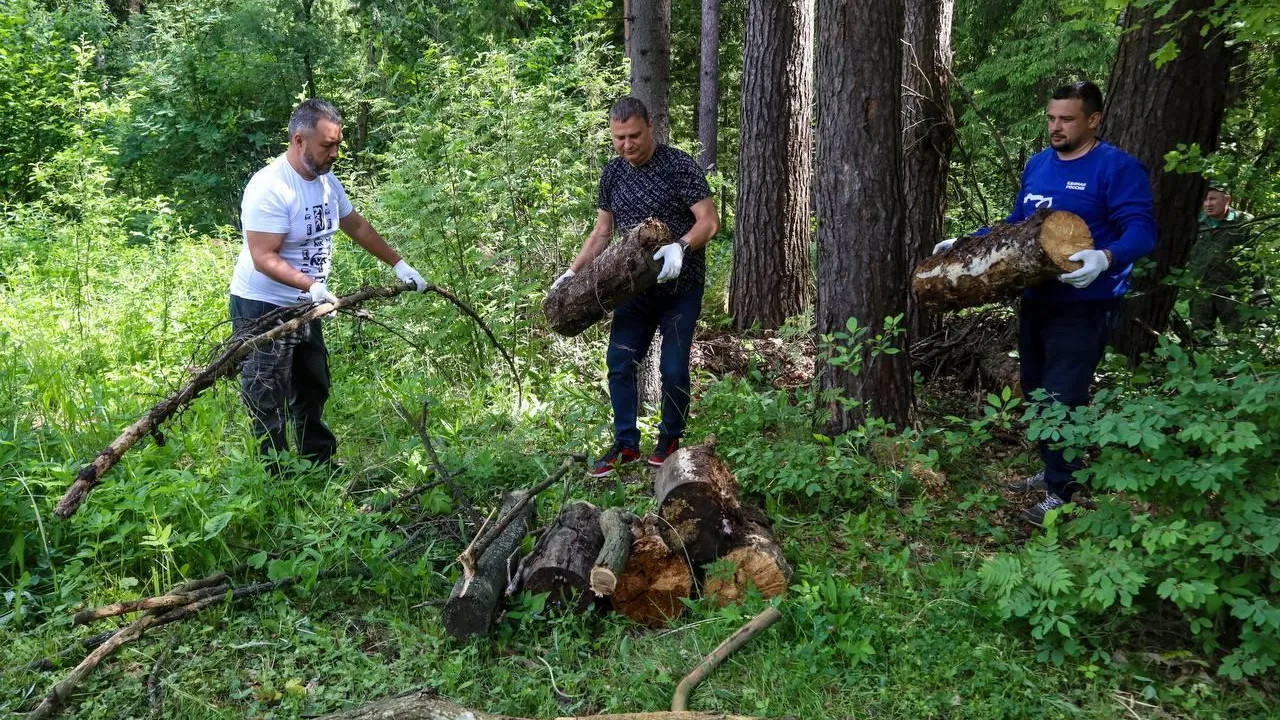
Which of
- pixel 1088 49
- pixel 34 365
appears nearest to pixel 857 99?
pixel 34 365

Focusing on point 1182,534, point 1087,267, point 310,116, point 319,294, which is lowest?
point 1182,534

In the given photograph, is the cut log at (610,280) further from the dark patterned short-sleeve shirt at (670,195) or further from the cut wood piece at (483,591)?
the cut wood piece at (483,591)

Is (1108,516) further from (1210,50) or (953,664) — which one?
(1210,50)

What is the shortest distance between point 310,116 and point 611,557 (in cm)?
273

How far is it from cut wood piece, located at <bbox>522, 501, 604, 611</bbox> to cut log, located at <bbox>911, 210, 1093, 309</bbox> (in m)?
2.16

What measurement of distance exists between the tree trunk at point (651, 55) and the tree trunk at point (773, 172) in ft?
6.01

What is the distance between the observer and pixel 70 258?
27.0 ft

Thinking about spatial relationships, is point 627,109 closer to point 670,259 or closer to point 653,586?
point 670,259

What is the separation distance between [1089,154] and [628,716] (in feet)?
10.5

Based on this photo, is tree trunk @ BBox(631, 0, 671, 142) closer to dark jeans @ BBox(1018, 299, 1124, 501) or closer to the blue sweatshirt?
the blue sweatshirt

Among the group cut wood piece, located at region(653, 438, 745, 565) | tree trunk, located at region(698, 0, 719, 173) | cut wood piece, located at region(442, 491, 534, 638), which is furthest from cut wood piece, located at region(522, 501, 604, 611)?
tree trunk, located at region(698, 0, 719, 173)

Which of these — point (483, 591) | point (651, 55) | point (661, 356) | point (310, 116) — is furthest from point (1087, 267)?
point (310, 116)

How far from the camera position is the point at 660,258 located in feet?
13.4

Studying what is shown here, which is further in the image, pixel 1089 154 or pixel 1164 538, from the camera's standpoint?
pixel 1089 154
